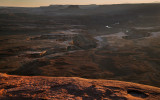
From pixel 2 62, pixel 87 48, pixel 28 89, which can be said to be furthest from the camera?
pixel 87 48

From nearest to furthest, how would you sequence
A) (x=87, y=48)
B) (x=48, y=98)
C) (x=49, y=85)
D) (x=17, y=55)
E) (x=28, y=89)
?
(x=48, y=98), (x=28, y=89), (x=49, y=85), (x=17, y=55), (x=87, y=48)

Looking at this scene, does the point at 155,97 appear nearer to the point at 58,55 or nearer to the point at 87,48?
the point at 58,55

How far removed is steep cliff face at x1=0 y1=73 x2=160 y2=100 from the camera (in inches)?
140

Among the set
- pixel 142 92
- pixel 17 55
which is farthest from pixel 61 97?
pixel 17 55

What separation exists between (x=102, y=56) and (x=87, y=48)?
2.22 metres

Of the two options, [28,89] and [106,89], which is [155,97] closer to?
[106,89]

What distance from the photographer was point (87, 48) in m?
11.3

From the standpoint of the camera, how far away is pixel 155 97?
367 centimetres

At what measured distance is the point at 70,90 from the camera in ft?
12.6

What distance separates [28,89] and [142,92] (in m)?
2.87

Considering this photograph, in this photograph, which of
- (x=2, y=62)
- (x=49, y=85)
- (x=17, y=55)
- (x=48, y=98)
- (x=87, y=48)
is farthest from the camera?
(x=87, y=48)

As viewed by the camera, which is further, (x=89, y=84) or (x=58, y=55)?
(x=58, y=55)

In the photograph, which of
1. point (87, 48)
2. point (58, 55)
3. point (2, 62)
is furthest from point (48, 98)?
point (87, 48)

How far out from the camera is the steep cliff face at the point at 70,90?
11.6 ft
